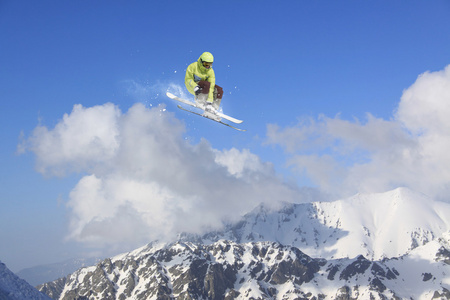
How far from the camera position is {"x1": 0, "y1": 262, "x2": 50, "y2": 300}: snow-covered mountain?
45062mm

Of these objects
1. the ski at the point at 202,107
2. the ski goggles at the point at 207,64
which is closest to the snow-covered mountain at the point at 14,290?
the ski at the point at 202,107

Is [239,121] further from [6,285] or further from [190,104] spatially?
[6,285]

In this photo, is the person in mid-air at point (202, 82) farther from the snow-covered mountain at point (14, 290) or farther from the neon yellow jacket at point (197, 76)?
the snow-covered mountain at point (14, 290)

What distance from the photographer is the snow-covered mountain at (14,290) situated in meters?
45.1

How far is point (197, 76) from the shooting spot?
3162 centimetres

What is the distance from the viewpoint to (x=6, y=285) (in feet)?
155

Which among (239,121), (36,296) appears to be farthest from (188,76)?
(36,296)

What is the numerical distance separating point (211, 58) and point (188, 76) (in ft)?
11.8

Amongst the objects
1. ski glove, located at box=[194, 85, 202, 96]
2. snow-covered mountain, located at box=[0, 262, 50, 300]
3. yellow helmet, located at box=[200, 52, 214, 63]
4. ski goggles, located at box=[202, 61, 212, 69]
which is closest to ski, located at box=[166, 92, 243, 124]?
ski glove, located at box=[194, 85, 202, 96]

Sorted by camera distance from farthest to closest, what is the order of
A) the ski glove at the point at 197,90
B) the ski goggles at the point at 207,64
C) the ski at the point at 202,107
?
the ski at the point at 202,107 → the ski glove at the point at 197,90 → the ski goggles at the point at 207,64

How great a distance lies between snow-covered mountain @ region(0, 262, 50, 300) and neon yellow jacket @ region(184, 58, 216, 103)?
33576mm

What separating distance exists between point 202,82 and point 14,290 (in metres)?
36.9

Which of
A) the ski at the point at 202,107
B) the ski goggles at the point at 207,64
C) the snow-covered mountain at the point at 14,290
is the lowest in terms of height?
the snow-covered mountain at the point at 14,290

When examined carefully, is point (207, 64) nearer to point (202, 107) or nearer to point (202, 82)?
point (202, 82)
